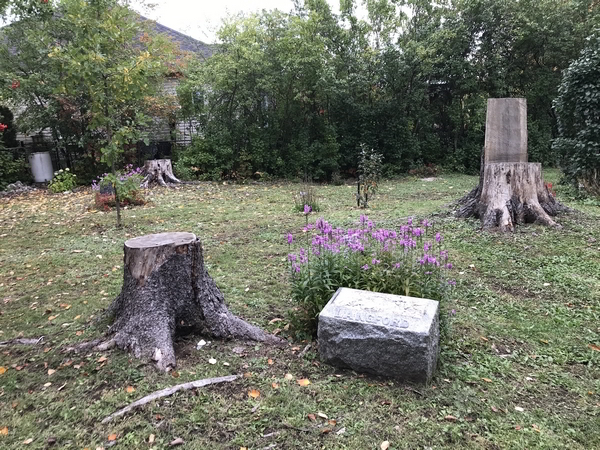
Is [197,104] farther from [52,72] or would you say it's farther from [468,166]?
[468,166]

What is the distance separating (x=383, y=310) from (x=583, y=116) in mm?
7479

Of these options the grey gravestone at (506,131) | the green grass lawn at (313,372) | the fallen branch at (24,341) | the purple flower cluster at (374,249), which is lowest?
the green grass lawn at (313,372)

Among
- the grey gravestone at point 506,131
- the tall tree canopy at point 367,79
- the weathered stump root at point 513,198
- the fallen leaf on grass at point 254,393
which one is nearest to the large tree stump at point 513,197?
the weathered stump root at point 513,198

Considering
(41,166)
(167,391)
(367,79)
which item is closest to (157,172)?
(41,166)

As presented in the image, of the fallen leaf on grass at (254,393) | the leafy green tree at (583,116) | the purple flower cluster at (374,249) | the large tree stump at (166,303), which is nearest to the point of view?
the fallen leaf on grass at (254,393)

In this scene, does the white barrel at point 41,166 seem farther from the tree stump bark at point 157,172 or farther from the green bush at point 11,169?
the tree stump bark at point 157,172

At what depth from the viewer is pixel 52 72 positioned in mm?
10875

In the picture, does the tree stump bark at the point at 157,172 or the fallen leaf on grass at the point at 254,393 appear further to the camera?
the tree stump bark at the point at 157,172

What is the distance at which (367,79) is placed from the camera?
40.7ft

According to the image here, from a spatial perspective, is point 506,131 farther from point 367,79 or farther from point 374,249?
point 367,79

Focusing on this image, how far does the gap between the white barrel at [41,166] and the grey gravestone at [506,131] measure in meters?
Answer: 11.5

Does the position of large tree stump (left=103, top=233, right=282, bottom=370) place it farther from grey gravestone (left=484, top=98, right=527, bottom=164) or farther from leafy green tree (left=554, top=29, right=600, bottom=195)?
leafy green tree (left=554, top=29, right=600, bottom=195)

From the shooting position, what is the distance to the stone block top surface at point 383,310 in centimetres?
244

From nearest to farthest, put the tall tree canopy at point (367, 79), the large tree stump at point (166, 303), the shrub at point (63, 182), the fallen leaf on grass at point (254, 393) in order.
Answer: the fallen leaf on grass at point (254, 393) < the large tree stump at point (166, 303) < the shrub at point (63, 182) < the tall tree canopy at point (367, 79)
